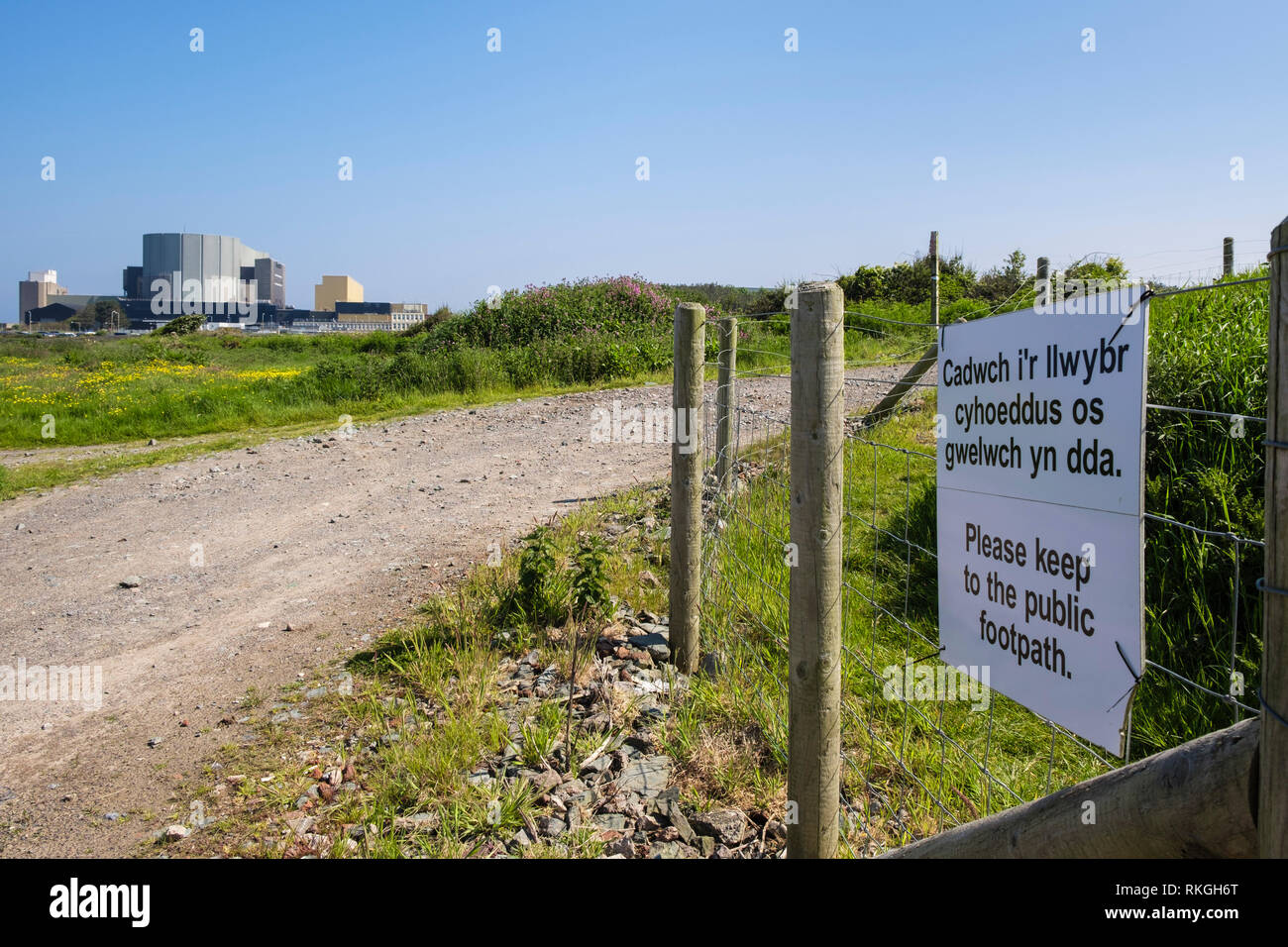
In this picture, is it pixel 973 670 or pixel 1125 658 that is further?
pixel 973 670

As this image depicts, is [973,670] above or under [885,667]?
above

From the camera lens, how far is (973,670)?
2129 millimetres

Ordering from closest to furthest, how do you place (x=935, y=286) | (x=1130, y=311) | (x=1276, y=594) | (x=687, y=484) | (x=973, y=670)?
1. (x=1276, y=594)
2. (x=1130, y=311)
3. (x=973, y=670)
4. (x=687, y=484)
5. (x=935, y=286)

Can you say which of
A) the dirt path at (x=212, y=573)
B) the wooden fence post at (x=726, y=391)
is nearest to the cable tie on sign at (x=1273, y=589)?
the dirt path at (x=212, y=573)

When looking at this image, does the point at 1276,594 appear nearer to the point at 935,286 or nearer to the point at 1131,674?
the point at 1131,674

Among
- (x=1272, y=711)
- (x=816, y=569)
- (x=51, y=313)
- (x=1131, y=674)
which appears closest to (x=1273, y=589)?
(x=1272, y=711)

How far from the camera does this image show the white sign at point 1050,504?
1.60 metres

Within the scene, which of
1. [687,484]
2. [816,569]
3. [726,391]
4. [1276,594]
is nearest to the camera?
[1276,594]

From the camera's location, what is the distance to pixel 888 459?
308 inches

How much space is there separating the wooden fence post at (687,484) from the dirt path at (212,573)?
96cm

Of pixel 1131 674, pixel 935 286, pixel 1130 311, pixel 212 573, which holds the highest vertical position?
pixel 935 286

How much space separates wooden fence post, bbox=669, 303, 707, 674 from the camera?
4.00m

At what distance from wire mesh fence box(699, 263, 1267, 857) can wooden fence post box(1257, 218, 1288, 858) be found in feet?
4.84

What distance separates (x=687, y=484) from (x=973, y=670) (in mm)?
2100
